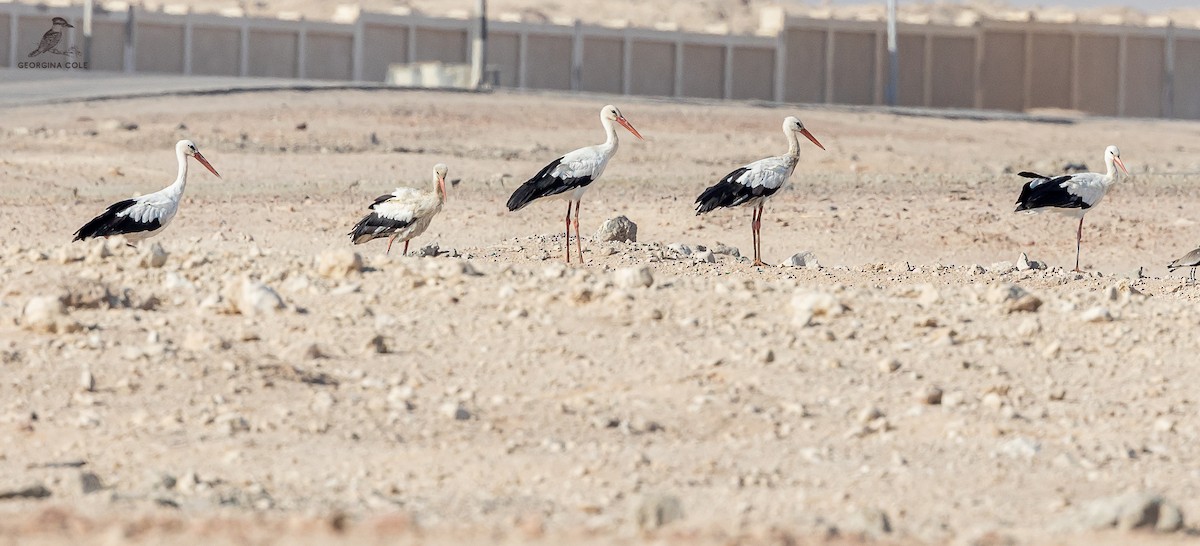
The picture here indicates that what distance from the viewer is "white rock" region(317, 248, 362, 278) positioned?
10680 millimetres

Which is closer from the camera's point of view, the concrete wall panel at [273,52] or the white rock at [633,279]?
the white rock at [633,279]

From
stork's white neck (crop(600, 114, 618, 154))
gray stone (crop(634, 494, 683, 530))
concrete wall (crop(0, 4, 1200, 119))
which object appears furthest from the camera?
concrete wall (crop(0, 4, 1200, 119))

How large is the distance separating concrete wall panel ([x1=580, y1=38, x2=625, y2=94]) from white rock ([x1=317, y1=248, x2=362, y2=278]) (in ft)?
127

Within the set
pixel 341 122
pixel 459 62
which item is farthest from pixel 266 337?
pixel 459 62

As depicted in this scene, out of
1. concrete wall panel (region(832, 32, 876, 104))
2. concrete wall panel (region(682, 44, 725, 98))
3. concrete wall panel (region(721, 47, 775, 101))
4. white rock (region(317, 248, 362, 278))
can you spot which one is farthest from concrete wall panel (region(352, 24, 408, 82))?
white rock (region(317, 248, 362, 278))

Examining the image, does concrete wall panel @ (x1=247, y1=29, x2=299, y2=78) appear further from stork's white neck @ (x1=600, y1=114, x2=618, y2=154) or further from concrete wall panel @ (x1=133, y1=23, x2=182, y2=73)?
stork's white neck @ (x1=600, y1=114, x2=618, y2=154)

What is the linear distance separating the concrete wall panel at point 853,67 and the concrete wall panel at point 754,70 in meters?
2.06

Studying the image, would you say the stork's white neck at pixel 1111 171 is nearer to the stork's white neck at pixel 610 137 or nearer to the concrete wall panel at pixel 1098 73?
the stork's white neck at pixel 610 137

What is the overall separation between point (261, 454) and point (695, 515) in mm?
2109

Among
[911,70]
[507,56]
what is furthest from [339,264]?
[911,70]

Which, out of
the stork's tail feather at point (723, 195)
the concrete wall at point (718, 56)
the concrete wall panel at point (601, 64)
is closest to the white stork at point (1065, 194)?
the stork's tail feather at point (723, 195)

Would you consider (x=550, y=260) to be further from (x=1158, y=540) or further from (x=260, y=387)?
(x=1158, y=540)

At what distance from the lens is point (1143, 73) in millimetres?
52188

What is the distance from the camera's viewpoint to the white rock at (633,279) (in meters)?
10.5
